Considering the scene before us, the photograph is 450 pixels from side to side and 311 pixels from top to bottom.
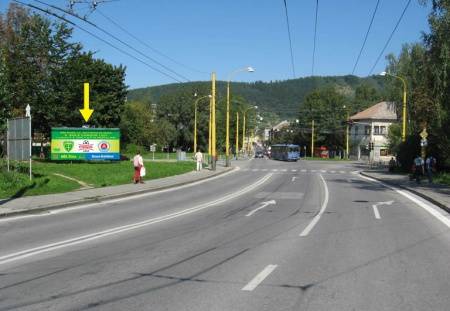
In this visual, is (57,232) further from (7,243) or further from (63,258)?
(63,258)

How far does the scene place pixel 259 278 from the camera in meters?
7.54

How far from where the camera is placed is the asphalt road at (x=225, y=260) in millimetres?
6477

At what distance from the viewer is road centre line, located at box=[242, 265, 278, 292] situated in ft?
23.0

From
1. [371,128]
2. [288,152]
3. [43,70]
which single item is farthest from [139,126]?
[43,70]

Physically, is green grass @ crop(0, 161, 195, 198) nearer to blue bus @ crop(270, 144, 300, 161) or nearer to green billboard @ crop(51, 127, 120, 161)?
green billboard @ crop(51, 127, 120, 161)

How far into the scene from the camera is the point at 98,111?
64.5 metres

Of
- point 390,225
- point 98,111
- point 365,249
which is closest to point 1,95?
point 390,225

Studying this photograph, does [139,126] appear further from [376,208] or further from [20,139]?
[376,208]

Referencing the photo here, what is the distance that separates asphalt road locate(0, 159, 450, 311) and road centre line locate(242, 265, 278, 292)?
3 centimetres

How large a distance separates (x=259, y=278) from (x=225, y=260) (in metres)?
1.39

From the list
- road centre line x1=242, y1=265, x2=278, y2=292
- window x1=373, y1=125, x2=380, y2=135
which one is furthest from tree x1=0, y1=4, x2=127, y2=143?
window x1=373, y1=125, x2=380, y2=135

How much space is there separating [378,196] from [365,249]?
1407 cm

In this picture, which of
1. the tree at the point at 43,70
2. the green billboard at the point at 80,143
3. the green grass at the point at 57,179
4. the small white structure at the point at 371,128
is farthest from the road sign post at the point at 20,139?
the small white structure at the point at 371,128

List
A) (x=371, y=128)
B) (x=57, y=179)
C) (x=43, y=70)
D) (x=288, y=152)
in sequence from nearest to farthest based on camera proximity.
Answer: (x=57, y=179)
(x=43, y=70)
(x=288, y=152)
(x=371, y=128)
